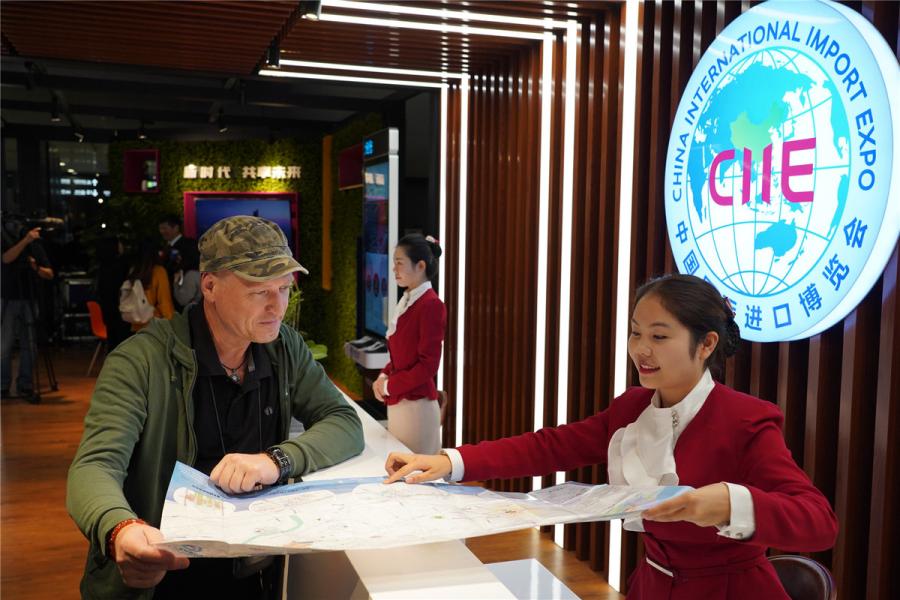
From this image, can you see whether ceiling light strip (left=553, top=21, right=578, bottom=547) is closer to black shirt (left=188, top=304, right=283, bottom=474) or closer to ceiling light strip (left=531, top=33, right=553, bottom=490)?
ceiling light strip (left=531, top=33, right=553, bottom=490)

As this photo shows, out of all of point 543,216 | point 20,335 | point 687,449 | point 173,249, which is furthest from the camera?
point 173,249

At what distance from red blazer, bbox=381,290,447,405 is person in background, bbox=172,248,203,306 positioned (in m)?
4.08

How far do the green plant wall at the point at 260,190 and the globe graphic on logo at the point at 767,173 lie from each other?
23.5 ft

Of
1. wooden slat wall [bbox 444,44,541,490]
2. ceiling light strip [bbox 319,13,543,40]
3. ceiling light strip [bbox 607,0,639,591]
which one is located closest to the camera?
ceiling light strip [bbox 607,0,639,591]

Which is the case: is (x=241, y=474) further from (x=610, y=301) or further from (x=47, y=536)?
(x=47, y=536)

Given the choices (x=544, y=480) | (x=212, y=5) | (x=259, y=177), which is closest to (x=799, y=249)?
(x=544, y=480)

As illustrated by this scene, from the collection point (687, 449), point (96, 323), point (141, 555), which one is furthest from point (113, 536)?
point (96, 323)

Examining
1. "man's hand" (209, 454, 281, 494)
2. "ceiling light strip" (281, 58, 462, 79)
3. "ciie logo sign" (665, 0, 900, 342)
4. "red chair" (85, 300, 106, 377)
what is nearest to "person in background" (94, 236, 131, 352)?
"red chair" (85, 300, 106, 377)

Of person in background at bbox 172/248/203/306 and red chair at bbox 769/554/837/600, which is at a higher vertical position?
person in background at bbox 172/248/203/306

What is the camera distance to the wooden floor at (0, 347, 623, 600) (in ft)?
13.1

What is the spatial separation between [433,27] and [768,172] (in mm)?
2315

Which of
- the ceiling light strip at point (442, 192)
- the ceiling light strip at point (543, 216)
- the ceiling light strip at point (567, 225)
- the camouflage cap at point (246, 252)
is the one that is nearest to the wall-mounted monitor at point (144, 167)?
the ceiling light strip at point (442, 192)

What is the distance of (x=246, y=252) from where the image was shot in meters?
1.80

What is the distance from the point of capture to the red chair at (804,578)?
180cm
